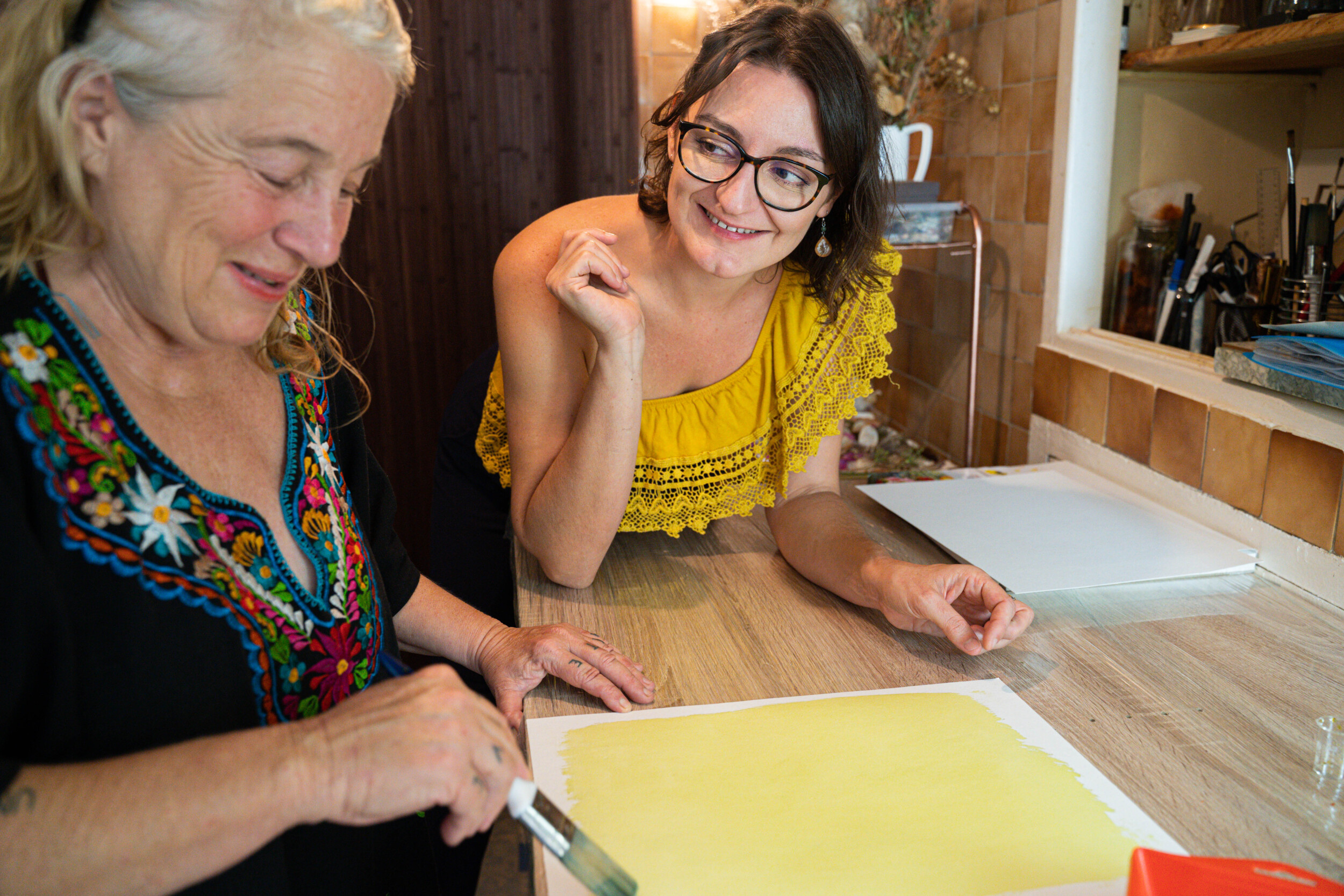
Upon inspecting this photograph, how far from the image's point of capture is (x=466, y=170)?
6.72 ft

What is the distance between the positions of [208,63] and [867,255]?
2.94 ft

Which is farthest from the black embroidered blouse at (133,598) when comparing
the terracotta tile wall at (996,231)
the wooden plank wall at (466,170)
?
the wooden plank wall at (466,170)

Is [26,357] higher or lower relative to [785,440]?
higher

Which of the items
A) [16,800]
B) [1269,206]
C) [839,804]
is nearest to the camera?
[16,800]

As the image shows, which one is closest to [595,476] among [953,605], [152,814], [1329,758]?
[953,605]

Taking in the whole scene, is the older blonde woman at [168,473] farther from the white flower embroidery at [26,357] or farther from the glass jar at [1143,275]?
the glass jar at [1143,275]

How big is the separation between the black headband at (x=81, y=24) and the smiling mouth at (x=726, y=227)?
70 centimetres

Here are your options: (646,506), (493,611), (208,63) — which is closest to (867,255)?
(646,506)

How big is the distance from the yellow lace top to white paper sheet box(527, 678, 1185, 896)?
1.34 feet

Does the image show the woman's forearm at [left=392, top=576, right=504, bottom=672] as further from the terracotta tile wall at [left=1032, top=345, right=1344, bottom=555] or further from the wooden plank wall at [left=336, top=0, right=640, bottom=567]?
the wooden plank wall at [left=336, top=0, right=640, bottom=567]

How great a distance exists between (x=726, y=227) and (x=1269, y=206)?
95 centimetres

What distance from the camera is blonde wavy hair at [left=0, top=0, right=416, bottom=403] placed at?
57cm

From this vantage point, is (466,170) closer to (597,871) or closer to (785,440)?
(785,440)

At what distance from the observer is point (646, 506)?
48.4 inches
